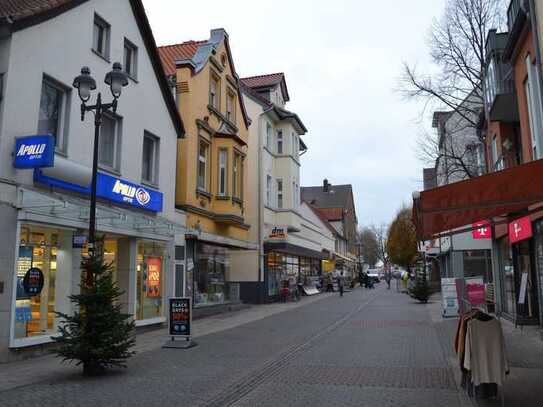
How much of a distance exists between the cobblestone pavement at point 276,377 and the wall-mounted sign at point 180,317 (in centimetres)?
57

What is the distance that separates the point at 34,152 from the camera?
36.4 ft

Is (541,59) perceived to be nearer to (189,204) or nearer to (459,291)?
(459,291)

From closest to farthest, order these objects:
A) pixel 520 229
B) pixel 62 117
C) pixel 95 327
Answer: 1. pixel 95 327
2. pixel 62 117
3. pixel 520 229

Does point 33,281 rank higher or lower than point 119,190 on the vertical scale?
lower

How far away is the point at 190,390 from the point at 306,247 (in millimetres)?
29116

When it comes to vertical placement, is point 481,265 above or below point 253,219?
below

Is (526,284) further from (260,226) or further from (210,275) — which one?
(260,226)

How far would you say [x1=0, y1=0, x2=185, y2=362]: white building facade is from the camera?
11203mm

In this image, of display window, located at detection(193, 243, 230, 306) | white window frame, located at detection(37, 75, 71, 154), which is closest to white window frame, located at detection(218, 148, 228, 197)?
display window, located at detection(193, 243, 230, 306)

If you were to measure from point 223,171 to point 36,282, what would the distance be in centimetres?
1199

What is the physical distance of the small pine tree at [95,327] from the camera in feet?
30.8

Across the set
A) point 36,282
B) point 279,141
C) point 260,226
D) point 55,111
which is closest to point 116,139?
point 55,111

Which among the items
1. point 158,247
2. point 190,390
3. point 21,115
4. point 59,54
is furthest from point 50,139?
point 158,247

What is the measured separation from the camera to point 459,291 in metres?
12.6
